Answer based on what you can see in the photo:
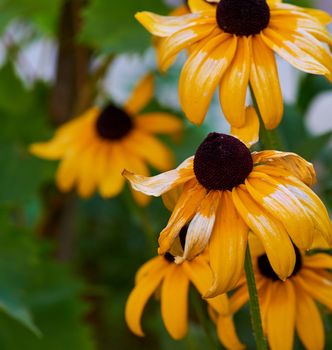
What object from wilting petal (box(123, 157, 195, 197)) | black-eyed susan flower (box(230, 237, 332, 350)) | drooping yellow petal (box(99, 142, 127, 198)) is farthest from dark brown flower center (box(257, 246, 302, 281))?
drooping yellow petal (box(99, 142, 127, 198))

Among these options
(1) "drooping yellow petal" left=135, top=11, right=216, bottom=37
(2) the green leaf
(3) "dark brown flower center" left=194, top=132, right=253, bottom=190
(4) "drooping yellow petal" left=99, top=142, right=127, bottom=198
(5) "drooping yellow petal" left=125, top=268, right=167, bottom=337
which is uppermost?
(1) "drooping yellow petal" left=135, top=11, right=216, bottom=37

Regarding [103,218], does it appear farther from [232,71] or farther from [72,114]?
[232,71]

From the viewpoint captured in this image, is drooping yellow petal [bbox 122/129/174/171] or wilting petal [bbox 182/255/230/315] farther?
drooping yellow petal [bbox 122/129/174/171]

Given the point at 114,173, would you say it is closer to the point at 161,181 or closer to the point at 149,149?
the point at 149,149

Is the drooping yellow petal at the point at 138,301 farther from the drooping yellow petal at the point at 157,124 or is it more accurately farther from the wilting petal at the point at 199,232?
the drooping yellow petal at the point at 157,124

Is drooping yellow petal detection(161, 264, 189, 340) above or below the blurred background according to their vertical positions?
above

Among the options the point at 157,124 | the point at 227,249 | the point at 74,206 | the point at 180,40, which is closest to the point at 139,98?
the point at 157,124

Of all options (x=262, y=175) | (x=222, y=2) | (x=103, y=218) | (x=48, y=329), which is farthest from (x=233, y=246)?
(x=103, y=218)

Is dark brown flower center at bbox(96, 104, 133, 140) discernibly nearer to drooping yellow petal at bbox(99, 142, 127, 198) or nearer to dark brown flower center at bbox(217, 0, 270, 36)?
drooping yellow petal at bbox(99, 142, 127, 198)
